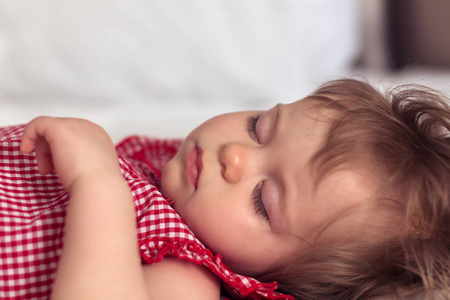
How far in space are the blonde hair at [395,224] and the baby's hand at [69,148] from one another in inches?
12.7

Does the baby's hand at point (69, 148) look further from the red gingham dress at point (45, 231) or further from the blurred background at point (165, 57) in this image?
the blurred background at point (165, 57)

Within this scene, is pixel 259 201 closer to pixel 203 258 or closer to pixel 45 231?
pixel 203 258

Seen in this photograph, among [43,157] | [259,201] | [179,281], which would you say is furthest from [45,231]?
[259,201]

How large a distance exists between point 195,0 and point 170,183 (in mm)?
619

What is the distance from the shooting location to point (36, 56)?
4.41 feet

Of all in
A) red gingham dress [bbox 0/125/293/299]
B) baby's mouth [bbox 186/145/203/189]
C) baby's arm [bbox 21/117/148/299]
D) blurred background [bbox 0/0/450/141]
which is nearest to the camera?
baby's arm [bbox 21/117/148/299]

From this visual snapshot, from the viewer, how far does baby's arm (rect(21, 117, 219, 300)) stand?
2.21 ft

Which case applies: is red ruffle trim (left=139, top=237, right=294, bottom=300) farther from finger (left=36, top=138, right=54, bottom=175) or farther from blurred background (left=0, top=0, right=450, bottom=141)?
blurred background (left=0, top=0, right=450, bottom=141)

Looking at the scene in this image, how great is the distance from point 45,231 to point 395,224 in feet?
1.72

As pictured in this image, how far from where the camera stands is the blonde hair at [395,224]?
826 mm

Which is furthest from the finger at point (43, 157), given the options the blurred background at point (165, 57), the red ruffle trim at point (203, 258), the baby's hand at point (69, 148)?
the blurred background at point (165, 57)

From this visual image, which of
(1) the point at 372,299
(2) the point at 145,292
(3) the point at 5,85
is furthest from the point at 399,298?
(3) the point at 5,85

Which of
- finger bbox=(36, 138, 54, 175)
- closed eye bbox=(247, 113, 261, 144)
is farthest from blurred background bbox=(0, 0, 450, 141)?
finger bbox=(36, 138, 54, 175)

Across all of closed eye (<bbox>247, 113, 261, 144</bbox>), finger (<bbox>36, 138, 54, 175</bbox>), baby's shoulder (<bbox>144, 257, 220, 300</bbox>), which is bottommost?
baby's shoulder (<bbox>144, 257, 220, 300</bbox>)
